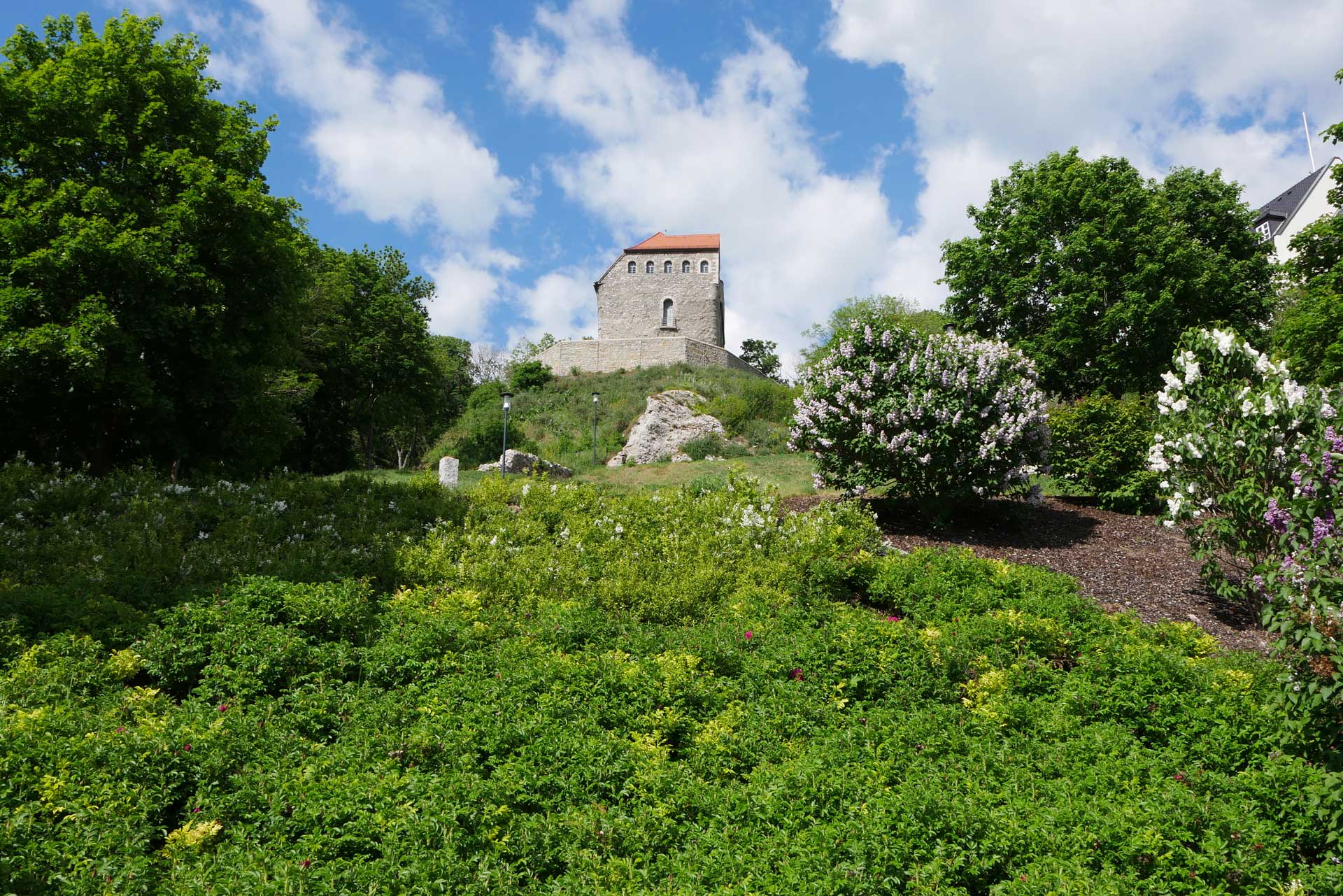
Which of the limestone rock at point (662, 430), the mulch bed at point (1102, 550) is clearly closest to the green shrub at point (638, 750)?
the mulch bed at point (1102, 550)

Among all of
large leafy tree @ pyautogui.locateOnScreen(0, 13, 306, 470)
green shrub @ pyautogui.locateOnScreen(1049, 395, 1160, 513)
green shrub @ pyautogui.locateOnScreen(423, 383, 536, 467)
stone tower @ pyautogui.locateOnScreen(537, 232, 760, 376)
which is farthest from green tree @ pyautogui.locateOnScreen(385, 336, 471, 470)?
green shrub @ pyautogui.locateOnScreen(1049, 395, 1160, 513)

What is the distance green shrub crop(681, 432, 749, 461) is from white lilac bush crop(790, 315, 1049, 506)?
16.3m

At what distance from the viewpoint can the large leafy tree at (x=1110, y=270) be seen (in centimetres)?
1945

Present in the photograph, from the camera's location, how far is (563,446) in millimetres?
34094

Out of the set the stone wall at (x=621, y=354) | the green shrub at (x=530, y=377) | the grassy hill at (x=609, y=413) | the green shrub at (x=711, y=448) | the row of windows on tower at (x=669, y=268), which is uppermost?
the row of windows on tower at (x=669, y=268)

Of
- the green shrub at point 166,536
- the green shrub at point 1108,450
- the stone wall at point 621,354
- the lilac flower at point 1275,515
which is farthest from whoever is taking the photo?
the stone wall at point 621,354

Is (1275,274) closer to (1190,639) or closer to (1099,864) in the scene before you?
(1190,639)

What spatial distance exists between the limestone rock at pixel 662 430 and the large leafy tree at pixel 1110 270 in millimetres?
13455

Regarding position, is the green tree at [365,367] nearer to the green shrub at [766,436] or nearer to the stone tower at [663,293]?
the green shrub at [766,436]

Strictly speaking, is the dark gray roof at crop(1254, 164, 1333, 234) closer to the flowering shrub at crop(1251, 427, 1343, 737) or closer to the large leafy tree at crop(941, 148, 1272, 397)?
the large leafy tree at crop(941, 148, 1272, 397)

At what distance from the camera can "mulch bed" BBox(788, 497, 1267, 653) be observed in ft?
29.4

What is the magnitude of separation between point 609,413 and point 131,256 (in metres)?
26.4

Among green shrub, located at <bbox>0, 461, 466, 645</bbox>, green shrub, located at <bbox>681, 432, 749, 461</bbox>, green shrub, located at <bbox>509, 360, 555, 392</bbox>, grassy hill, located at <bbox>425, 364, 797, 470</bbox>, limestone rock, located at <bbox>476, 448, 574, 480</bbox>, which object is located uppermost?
green shrub, located at <bbox>509, 360, 555, 392</bbox>

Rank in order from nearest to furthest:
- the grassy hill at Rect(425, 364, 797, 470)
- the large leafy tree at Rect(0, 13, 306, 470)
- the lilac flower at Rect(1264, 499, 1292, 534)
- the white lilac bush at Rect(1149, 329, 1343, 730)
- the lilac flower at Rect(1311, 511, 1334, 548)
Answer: the lilac flower at Rect(1311, 511, 1334, 548) → the lilac flower at Rect(1264, 499, 1292, 534) → the white lilac bush at Rect(1149, 329, 1343, 730) → the large leafy tree at Rect(0, 13, 306, 470) → the grassy hill at Rect(425, 364, 797, 470)
